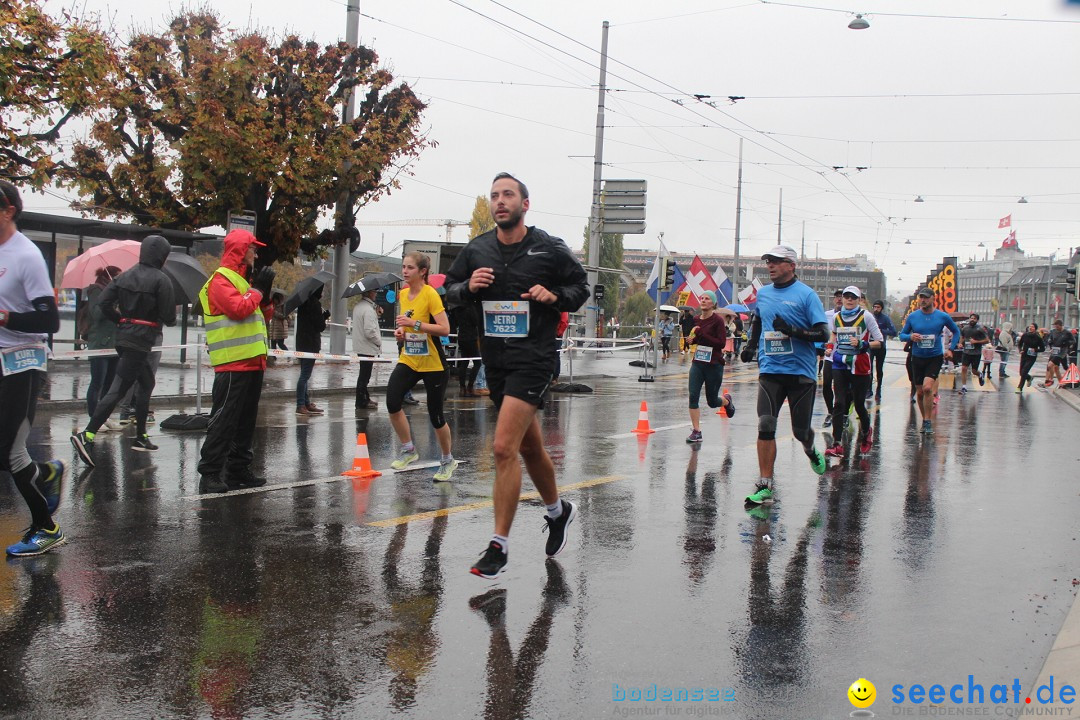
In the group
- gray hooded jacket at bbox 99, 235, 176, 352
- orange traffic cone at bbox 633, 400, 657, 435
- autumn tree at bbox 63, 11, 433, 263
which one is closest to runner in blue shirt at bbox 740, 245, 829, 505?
orange traffic cone at bbox 633, 400, 657, 435

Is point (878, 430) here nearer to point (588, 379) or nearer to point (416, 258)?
point (416, 258)

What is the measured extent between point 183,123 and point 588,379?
1051 cm

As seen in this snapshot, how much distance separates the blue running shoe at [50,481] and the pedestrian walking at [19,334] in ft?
0.33

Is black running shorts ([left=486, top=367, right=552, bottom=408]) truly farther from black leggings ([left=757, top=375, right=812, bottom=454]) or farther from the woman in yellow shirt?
the woman in yellow shirt

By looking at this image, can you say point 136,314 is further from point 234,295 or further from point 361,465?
point 361,465

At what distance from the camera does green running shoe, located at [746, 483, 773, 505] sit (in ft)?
24.7

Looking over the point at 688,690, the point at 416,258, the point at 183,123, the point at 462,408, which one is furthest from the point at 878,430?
the point at 183,123

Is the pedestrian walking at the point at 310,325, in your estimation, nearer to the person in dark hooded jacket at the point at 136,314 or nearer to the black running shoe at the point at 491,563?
the person in dark hooded jacket at the point at 136,314

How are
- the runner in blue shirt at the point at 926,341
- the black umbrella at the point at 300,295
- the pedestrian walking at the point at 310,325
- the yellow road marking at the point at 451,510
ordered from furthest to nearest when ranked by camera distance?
the pedestrian walking at the point at 310,325
the black umbrella at the point at 300,295
the runner in blue shirt at the point at 926,341
the yellow road marking at the point at 451,510

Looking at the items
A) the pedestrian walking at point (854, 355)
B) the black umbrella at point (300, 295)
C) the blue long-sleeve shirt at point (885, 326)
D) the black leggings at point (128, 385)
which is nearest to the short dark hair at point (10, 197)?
the black leggings at point (128, 385)

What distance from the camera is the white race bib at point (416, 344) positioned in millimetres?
8539

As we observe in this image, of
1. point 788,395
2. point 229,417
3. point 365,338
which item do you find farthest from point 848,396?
point 229,417

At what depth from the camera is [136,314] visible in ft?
30.7

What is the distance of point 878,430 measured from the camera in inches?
540
